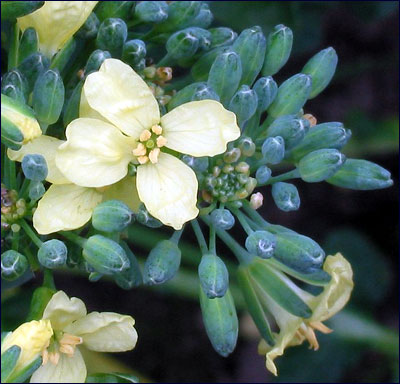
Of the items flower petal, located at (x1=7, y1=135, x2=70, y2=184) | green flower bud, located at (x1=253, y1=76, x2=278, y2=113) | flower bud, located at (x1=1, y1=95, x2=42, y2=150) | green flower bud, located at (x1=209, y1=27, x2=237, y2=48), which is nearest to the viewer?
flower bud, located at (x1=1, y1=95, x2=42, y2=150)

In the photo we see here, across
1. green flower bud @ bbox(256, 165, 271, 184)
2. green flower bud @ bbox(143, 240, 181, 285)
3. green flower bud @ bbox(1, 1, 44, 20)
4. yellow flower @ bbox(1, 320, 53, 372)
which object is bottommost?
yellow flower @ bbox(1, 320, 53, 372)

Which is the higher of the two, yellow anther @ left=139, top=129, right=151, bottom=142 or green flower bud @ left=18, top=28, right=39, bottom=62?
green flower bud @ left=18, top=28, right=39, bottom=62

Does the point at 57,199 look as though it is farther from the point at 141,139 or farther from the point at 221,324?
the point at 221,324

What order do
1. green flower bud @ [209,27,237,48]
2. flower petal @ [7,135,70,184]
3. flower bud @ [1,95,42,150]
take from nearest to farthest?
flower bud @ [1,95,42,150] < flower petal @ [7,135,70,184] < green flower bud @ [209,27,237,48]

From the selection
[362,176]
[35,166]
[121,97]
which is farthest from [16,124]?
[362,176]

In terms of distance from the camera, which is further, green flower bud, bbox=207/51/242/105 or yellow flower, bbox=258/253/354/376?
yellow flower, bbox=258/253/354/376

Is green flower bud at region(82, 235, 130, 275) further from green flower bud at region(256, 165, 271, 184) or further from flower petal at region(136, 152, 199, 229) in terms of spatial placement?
green flower bud at region(256, 165, 271, 184)

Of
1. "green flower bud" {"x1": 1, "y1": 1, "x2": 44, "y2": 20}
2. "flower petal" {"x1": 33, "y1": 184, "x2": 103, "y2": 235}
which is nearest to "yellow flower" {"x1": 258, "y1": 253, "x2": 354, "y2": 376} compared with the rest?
"flower petal" {"x1": 33, "y1": 184, "x2": 103, "y2": 235}
